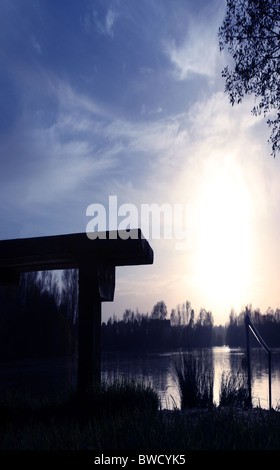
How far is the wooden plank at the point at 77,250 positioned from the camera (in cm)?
621

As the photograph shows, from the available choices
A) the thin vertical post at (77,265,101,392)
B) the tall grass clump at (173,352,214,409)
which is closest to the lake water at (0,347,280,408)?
the tall grass clump at (173,352,214,409)

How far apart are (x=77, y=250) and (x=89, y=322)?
105 centimetres

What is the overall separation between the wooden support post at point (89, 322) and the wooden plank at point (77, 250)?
0.21m

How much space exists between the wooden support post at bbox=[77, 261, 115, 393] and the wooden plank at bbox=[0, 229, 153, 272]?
208mm

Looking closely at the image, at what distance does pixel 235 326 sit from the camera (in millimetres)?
107125

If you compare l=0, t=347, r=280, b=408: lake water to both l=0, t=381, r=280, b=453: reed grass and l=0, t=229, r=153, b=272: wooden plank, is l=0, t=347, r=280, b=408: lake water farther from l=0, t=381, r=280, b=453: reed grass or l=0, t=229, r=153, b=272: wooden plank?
l=0, t=229, r=153, b=272: wooden plank

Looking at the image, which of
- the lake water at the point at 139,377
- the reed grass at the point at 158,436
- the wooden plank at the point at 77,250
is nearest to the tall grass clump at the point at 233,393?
the lake water at the point at 139,377

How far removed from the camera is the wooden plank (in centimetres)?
621

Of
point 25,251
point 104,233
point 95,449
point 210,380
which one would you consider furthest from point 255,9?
point 95,449

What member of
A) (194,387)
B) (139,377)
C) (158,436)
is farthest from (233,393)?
(139,377)

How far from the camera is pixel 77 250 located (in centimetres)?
633

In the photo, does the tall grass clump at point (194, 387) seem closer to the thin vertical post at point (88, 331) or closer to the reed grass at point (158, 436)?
the thin vertical post at point (88, 331)

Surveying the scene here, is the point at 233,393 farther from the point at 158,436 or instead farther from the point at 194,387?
the point at 158,436
